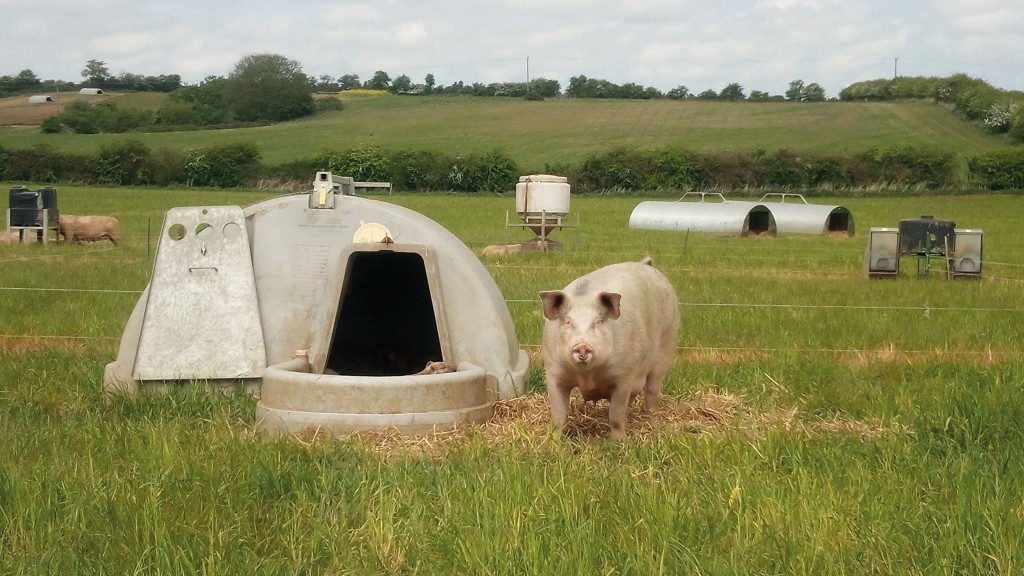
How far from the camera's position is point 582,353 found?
5738 mm

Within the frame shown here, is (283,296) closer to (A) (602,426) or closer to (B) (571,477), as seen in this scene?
(A) (602,426)

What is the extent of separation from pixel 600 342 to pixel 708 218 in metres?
24.9

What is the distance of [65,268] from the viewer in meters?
15.2

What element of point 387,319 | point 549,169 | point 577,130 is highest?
point 577,130

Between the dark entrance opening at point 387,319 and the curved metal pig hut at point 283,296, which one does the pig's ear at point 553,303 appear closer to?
the curved metal pig hut at point 283,296

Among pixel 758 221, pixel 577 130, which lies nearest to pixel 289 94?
pixel 577 130

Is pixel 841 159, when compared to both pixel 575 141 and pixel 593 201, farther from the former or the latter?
pixel 575 141

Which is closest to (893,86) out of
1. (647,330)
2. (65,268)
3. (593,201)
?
(593,201)

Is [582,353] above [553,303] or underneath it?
underneath

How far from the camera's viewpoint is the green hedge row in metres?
48.1

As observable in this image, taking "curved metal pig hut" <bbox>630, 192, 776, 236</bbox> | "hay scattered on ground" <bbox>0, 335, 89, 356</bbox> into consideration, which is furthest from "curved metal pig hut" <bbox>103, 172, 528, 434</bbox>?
"curved metal pig hut" <bbox>630, 192, 776, 236</bbox>

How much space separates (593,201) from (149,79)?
65.4 metres

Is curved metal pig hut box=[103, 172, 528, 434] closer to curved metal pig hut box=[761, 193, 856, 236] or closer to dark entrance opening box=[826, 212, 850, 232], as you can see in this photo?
curved metal pig hut box=[761, 193, 856, 236]

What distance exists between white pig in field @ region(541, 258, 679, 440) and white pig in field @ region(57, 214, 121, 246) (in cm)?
1714
